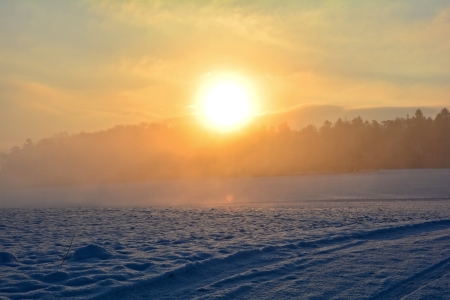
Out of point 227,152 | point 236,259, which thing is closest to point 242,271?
point 236,259

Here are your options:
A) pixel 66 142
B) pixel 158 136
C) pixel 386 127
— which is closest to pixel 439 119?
pixel 386 127

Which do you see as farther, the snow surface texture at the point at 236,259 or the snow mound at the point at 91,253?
the snow mound at the point at 91,253

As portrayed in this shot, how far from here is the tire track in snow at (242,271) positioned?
6355 millimetres

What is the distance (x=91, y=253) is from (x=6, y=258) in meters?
1.65

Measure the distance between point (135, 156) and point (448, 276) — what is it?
8126 cm

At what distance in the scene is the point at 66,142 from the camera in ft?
289

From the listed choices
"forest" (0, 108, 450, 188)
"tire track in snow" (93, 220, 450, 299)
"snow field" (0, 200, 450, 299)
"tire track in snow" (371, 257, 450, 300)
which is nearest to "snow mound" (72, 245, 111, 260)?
"snow field" (0, 200, 450, 299)

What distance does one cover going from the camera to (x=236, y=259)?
8516 millimetres

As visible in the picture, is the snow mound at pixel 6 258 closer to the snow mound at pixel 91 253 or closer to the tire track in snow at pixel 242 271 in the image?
the snow mound at pixel 91 253

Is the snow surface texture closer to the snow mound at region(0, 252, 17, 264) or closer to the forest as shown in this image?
the snow mound at region(0, 252, 17, 264)

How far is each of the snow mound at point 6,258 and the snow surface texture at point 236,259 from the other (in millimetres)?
20

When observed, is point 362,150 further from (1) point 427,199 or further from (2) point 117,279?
(2) point 117,279

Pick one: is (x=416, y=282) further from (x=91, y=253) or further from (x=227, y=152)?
(x=227, y=152)

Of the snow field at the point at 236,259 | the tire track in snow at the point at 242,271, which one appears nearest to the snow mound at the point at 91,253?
the snow field at the point at 236,259
